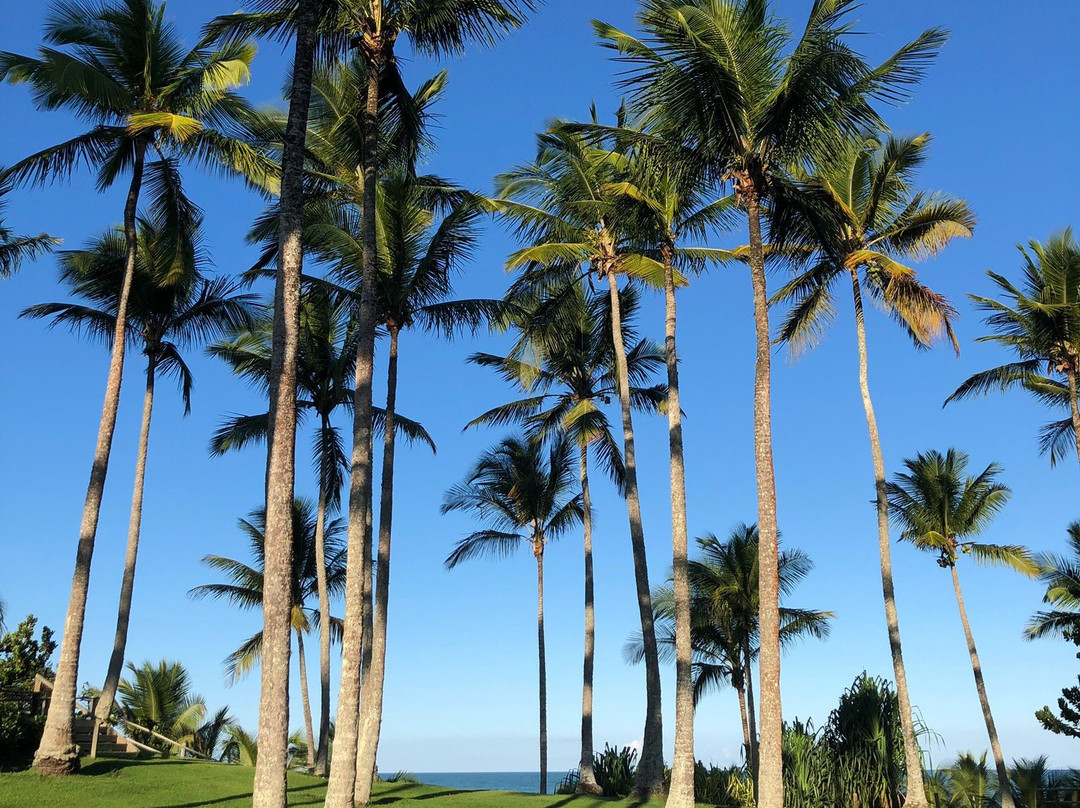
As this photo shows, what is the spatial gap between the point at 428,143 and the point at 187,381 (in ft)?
36.2

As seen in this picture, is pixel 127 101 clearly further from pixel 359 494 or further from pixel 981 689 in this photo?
pixel 981 689

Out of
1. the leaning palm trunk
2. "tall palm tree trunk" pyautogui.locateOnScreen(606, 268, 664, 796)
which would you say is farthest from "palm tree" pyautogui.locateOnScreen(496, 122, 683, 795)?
the leaning palm trunk

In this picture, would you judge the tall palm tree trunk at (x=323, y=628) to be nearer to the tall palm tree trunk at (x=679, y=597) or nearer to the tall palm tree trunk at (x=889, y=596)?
the tall palm tree trunk at (x=679, y=597)

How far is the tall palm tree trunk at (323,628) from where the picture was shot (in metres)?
24.5

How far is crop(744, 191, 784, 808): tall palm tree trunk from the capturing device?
42.6 feet

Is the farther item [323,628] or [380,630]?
[323,628]

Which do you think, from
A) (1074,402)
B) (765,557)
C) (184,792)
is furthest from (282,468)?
(1074,402)

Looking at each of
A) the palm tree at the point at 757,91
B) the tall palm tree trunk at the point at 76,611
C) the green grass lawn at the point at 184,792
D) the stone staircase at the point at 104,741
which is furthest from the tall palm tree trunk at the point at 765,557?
the stone staircase at the point at 104,741

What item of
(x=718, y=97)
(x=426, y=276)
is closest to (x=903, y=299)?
(x=718, y=97)

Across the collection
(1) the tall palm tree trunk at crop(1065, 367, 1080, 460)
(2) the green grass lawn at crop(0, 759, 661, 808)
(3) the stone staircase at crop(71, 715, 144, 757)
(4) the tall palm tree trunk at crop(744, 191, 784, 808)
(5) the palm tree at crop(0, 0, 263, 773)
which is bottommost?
(2) the green grass lawn at crop(0, 759, 661, 808)

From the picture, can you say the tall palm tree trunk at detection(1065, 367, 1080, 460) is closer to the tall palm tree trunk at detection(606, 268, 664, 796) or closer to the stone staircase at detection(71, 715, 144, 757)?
the tall palm tree trunk at detection(606, 268, 664, 796)

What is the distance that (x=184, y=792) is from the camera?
54.7 feet

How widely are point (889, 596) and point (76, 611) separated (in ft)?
56.3

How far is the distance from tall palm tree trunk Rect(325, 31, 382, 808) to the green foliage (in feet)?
25.8
